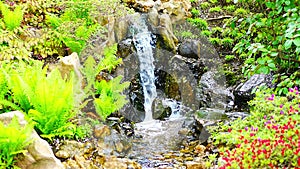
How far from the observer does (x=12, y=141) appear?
2.99 metres

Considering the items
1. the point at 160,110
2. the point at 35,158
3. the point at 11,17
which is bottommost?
the point at 160,110

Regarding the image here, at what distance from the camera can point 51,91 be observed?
3.77m

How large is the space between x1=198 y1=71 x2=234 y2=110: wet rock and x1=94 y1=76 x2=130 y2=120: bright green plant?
2298 millimetres

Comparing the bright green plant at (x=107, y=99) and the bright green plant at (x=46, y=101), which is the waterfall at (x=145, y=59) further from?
the bright green plant at (x=46, y=101)

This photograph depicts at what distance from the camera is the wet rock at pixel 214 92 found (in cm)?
684

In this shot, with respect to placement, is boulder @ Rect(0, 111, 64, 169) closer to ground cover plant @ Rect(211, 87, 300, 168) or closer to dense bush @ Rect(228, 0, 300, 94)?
ground cover plant @ Rect(211, 87, 300, 168)

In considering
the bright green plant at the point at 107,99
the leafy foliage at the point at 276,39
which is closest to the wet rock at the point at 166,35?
the bright green plant at the point at 107,99

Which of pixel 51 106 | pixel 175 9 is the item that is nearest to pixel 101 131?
pixel 51 106

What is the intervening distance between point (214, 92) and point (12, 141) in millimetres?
5018

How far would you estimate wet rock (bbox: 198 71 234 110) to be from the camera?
684cm

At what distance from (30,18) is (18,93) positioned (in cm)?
281

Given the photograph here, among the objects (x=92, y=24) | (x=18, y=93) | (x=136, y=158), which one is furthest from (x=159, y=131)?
(x=18, y=93)

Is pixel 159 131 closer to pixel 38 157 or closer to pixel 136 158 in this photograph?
pixel 136 158

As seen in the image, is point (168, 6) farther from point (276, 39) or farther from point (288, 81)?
point (288, 81)
